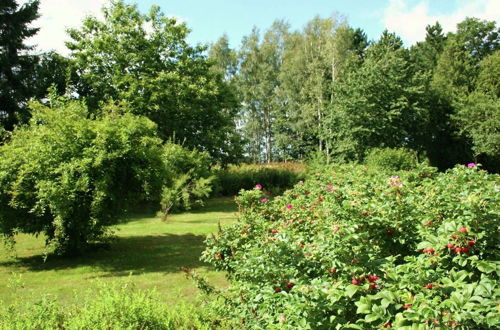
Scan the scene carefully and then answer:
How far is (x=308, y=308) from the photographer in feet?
7.19

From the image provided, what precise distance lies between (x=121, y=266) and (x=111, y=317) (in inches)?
196

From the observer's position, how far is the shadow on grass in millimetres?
7713

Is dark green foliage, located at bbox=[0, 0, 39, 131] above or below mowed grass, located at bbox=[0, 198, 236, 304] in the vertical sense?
above

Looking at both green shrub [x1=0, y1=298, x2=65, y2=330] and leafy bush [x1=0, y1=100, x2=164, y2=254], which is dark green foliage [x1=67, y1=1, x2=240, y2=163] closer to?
leafy bush [x1=0, y1=100, x2=164, y2=254]

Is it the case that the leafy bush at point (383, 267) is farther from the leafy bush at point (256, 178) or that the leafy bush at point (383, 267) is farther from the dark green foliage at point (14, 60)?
the dark green foliage at point (14, 60)

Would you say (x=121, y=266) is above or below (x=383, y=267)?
below

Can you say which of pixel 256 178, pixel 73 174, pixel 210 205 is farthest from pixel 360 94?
pixel 73 174

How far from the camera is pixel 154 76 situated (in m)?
20.1

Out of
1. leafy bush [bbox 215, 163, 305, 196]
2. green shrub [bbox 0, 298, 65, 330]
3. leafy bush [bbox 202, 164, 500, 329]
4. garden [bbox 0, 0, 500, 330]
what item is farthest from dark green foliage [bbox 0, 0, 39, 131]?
leafy bush [bbox 202, 164, 500, 329]

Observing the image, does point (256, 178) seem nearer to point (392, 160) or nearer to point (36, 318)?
point (392, 160)

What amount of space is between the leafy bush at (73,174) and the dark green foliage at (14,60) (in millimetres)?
13111

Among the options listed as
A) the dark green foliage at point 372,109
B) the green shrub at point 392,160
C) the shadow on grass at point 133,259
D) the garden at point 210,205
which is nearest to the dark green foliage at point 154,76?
the garden at point 210,205

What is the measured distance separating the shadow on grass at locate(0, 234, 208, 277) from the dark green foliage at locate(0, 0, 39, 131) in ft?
42.3

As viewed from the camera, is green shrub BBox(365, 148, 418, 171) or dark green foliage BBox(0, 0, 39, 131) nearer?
green shrub BBox(365, 148, 418, 171)
